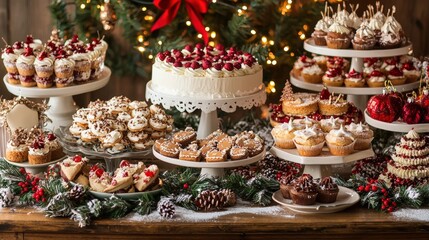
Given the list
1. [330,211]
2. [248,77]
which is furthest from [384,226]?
[248,77]

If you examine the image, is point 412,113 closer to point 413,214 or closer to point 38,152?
point 413,214

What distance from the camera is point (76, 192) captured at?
288cm

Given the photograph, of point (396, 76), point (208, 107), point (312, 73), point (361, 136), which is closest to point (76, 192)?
point (208, 107)

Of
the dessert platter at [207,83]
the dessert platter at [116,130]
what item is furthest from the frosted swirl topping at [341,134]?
the dessert platter at [116,130]

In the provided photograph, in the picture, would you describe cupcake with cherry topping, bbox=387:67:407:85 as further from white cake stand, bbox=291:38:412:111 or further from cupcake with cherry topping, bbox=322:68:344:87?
cupcake with cherry topping, bbox=322:68:344:87

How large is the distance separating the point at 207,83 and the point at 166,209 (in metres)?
0.64

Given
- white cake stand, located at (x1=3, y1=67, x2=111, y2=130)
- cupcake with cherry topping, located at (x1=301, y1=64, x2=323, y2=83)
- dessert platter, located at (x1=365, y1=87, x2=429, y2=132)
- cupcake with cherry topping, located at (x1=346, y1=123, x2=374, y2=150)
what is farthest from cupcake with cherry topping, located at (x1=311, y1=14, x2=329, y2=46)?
white cake stand, located at (x1=3, y1=67, x2=111, y2=130)

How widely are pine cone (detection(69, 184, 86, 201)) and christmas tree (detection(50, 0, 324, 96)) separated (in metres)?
1.55

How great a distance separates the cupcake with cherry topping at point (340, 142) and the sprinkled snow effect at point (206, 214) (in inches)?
12.1

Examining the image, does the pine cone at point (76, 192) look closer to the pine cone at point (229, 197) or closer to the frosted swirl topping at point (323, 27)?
the pine cone at point (229, 197)

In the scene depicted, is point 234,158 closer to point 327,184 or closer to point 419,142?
point 327,184

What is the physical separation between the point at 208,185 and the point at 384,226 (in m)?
0.64

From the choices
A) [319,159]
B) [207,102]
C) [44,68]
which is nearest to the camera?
[319,159]

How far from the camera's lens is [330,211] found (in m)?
2.89
